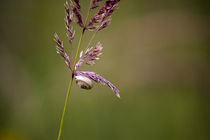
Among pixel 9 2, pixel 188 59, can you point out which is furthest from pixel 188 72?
pixel 9 2

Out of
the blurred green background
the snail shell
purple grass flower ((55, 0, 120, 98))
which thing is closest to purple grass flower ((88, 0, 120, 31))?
purple grass flower ((55, 0, 120, 98))

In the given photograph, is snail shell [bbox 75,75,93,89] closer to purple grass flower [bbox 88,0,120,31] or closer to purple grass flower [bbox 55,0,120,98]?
purple grass flower [bbox 55,0,120,98]

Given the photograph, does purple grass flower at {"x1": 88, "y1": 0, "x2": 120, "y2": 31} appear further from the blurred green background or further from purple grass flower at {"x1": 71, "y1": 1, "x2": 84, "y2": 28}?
the blurred green background

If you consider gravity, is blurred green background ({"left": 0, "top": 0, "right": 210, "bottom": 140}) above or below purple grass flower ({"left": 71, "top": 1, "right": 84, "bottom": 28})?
below

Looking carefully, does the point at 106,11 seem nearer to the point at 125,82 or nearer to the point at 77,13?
the point at 77,13

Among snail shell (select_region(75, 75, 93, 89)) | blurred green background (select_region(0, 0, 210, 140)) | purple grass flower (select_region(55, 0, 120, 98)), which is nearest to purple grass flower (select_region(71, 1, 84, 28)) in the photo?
purple grass flower (select_region(55, 0, 120, 98))

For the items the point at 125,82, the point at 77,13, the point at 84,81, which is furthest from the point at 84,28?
the point at 125,82

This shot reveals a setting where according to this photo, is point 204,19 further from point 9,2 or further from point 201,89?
point 9,2

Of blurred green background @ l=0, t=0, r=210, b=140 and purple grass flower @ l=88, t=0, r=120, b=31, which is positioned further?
blurred green background @ l=0, t=0, r=210, b=140
